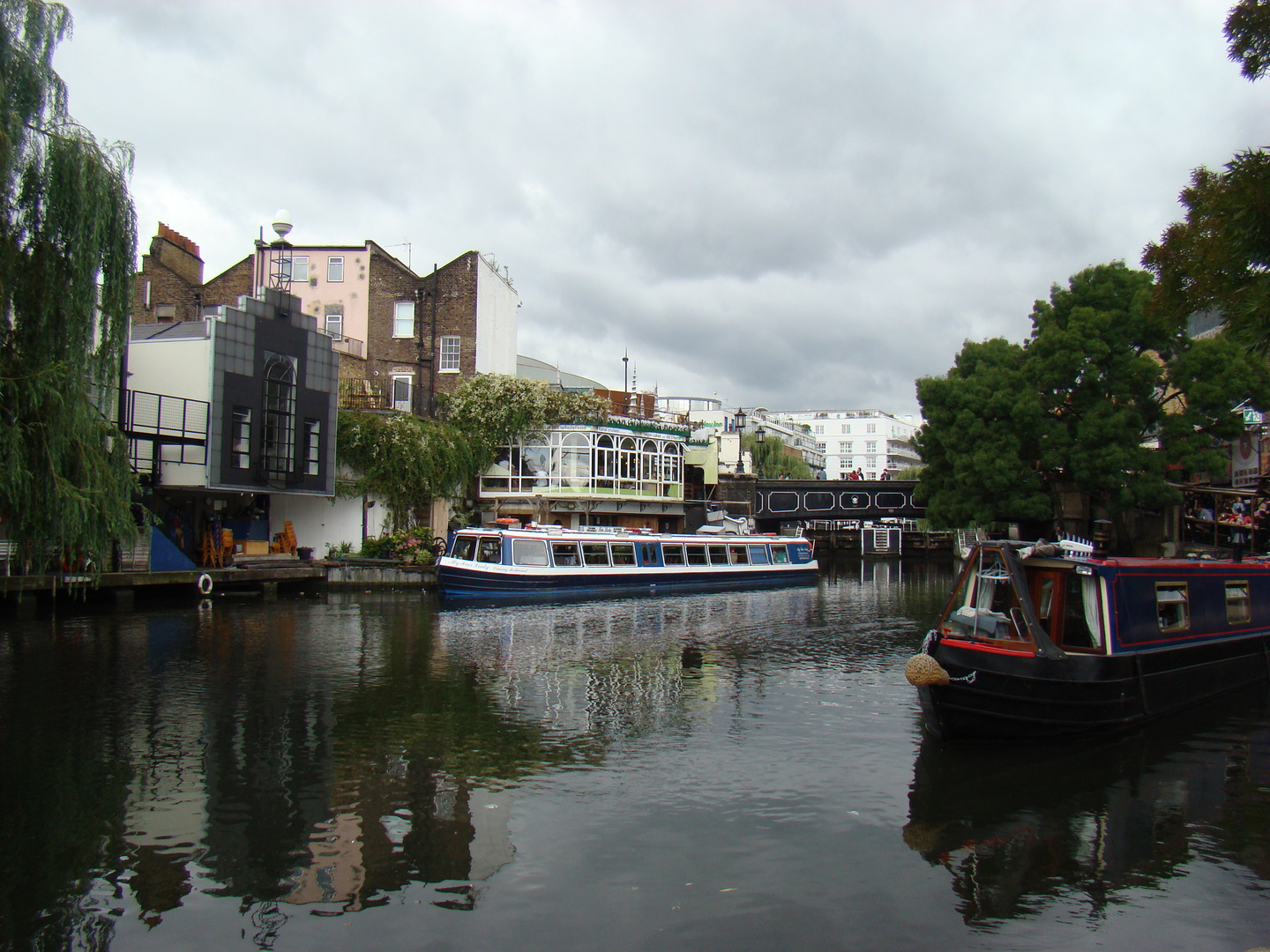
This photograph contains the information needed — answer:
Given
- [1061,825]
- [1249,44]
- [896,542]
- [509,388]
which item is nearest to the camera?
[1249,44]

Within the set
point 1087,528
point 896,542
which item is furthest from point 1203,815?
point 896,542

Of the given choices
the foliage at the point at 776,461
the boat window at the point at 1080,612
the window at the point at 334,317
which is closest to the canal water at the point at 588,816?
the boat window at the point at 1080,612

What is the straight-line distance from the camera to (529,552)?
32.2 m

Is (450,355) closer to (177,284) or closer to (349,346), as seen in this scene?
(349,346)

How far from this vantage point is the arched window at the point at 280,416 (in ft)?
107

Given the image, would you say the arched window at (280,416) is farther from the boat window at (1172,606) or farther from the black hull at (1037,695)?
the boat window at (1172,606)

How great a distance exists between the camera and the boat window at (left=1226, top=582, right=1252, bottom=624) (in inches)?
622

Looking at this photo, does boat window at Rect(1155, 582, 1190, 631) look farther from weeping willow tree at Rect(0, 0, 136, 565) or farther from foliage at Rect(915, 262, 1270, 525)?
foliage at Rect(915, 262, 1270, 525)

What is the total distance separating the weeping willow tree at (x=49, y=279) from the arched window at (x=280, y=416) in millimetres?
18861

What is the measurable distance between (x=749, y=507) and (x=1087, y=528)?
22.1 metres

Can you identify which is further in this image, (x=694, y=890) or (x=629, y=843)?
(x=629, y=843)

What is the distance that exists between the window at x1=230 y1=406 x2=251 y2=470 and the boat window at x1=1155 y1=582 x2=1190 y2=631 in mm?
27688

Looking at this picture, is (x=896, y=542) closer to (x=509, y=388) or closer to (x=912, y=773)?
(x=509, y=388)

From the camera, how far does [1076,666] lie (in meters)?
12.1
